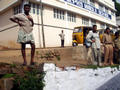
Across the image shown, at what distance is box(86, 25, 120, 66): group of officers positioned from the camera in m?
5.52

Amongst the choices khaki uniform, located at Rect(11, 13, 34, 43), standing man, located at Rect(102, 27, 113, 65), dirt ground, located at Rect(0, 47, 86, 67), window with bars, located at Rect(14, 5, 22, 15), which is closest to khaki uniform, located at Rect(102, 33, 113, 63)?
standing man, located at Rect(102, 27, 113, 65)

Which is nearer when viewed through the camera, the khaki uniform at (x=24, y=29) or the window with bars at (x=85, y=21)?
the khaki uniform at (x=24, y=29)

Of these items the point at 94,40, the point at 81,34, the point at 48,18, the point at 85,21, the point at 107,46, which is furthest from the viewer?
the point at 85,21

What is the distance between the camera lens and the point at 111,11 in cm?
3297

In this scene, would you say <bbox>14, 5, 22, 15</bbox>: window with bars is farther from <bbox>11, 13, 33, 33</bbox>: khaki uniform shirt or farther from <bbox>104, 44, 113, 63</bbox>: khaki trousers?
<bbox>11, 13, 33, 33</bbox>: khaki uniform shirt

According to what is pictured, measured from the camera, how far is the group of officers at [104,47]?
552cm

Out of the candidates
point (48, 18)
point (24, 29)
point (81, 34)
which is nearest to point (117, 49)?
point (24, 29)

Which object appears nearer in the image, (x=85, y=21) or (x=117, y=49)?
(x=117, y=49)

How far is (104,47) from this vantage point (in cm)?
631

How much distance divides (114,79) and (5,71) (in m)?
3.74

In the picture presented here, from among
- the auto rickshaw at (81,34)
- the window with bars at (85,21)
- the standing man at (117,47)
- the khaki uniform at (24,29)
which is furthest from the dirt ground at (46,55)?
the window with bars at (85,21)

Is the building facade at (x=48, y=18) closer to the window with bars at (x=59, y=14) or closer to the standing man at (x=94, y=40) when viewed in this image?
the window with bars at (x=59, y=14)

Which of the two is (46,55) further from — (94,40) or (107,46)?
(107,46)

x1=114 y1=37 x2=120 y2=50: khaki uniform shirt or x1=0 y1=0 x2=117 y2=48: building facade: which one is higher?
x1=0 y1=0 x2=117 y2=48: building facade
